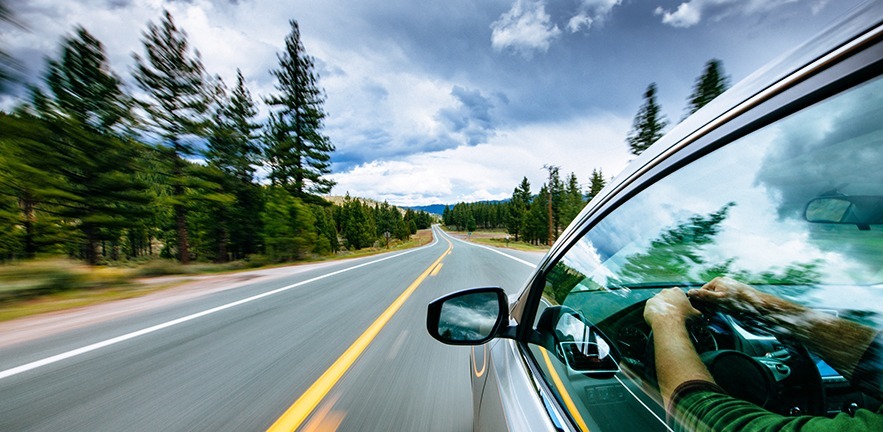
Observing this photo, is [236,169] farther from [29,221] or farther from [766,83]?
[766,83]

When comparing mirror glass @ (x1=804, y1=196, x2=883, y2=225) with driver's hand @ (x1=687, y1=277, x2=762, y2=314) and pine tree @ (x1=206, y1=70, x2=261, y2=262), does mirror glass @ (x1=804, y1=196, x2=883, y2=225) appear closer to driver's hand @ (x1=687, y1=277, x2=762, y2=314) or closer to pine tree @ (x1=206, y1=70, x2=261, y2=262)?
driver's hand @ (x1=687, y1=277, x2=762, y2=314)

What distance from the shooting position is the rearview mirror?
1.99 feet

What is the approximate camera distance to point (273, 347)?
10.8ft

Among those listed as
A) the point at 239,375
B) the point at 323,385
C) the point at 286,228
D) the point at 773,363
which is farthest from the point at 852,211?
the point at 286,228

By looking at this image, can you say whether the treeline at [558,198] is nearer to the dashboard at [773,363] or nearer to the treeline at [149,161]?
the dashboard at [773,363]

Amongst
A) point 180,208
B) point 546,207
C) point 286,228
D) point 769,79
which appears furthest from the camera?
point 546,207

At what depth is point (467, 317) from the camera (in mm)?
1668

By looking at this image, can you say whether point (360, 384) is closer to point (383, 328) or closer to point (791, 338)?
point (383, 328)

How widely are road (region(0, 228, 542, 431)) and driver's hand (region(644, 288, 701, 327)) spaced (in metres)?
1.63

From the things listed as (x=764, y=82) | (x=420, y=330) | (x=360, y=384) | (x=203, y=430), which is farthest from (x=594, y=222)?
(x=420, y=330)

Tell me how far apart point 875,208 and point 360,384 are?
294 centimetres

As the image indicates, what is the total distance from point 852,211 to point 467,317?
1.41 metres

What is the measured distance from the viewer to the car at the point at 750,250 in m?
0.55

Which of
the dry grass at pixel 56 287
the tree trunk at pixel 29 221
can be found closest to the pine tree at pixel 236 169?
the tree trunk at pixel 29 221
